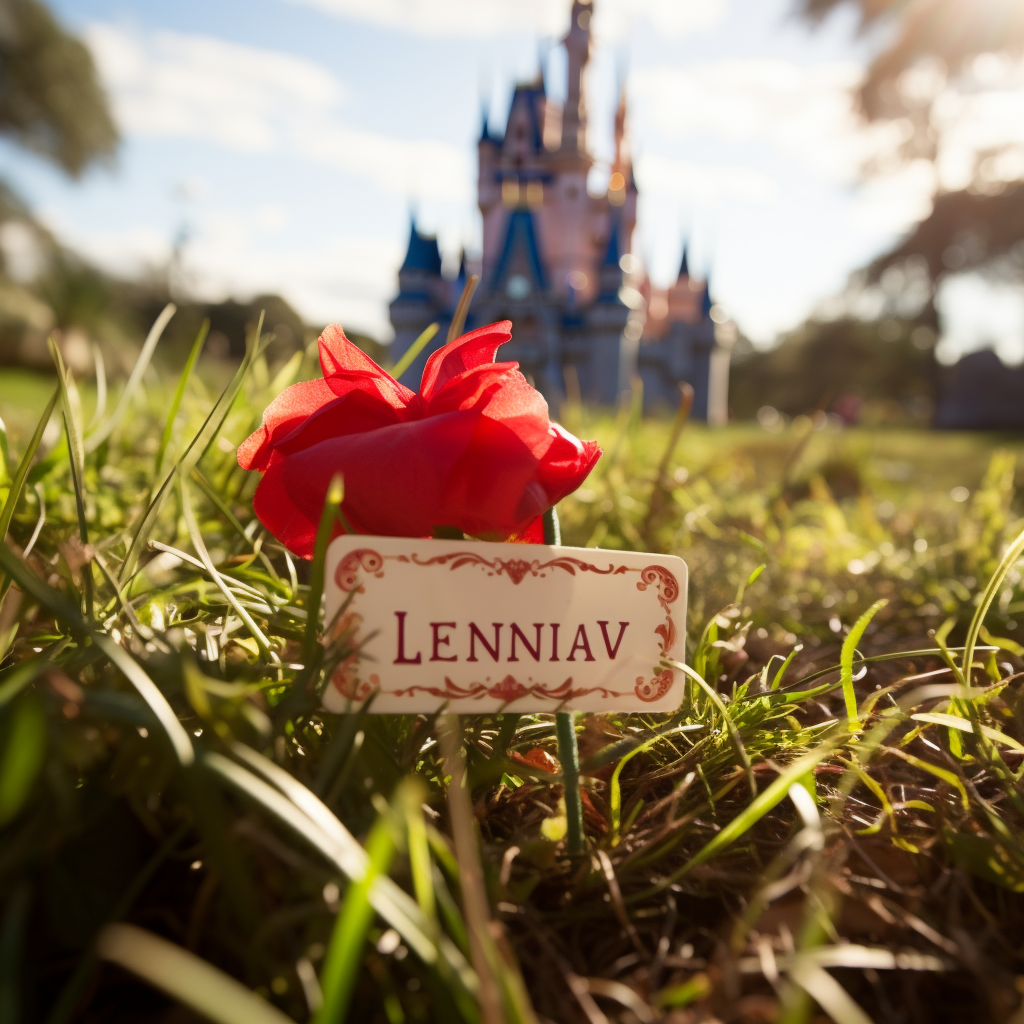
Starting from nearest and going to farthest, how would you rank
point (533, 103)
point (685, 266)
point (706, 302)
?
point (533, 103)
point (706, 302)
point (685, 266)

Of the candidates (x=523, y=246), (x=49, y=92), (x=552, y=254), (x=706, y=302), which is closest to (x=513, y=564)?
(x=523, y=246)

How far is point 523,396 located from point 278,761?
204 millimetres

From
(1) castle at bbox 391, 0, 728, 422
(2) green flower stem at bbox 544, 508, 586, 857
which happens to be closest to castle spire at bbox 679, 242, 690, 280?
(1) castle at bbox 391, 0, 728, 422

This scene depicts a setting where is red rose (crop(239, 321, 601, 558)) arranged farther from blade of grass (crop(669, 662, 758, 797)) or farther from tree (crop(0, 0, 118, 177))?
tree (crop(0, 0, 118, 177))

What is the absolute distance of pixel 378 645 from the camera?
38 centimetres

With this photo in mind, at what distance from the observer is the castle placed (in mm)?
7289

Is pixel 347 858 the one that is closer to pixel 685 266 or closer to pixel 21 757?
pixel 21 757

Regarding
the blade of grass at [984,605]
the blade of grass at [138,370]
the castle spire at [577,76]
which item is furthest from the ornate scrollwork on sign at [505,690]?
the castle spire at [577,76]

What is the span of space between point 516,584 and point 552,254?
8172mm

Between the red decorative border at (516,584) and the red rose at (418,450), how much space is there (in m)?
0.02

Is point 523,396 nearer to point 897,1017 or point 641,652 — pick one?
point 641,652

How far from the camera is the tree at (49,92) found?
9.28m

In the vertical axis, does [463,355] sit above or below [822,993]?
above

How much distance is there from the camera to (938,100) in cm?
892
